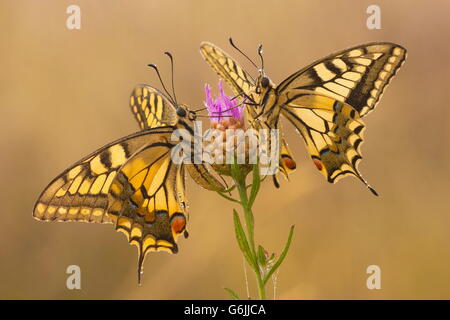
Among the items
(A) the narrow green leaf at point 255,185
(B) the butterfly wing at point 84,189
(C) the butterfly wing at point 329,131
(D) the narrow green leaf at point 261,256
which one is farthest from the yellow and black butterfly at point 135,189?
(C) the butterfly wing at point 329,131

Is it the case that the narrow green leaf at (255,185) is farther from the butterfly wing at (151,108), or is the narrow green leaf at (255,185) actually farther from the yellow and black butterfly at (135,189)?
the butterfly wing at (151,108)

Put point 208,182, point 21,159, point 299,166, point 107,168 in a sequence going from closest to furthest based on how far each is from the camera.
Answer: point 208,182 → point 107,168 → point 299,166 → point 21,159

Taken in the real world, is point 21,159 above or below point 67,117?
below

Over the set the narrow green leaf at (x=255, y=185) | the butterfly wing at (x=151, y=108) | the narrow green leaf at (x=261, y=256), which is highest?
the butterfly wing at (x=151, y=108)

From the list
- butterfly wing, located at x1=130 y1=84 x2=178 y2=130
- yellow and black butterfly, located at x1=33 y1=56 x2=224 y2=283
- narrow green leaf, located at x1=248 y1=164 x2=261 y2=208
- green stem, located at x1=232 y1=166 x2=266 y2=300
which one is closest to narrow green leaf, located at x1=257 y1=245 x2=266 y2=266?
green stem, located at x1=232 y1=166 x2=266 y2=300

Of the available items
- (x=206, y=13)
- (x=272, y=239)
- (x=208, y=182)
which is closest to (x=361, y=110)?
(x=208, y=182)

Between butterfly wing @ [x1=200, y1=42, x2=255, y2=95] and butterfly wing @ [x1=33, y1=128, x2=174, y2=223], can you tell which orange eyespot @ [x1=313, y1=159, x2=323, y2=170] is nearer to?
butterfly wing @ [x1=200, y1=42, x2=255, y2=95]

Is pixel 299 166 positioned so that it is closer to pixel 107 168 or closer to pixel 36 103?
pixel 107 168
